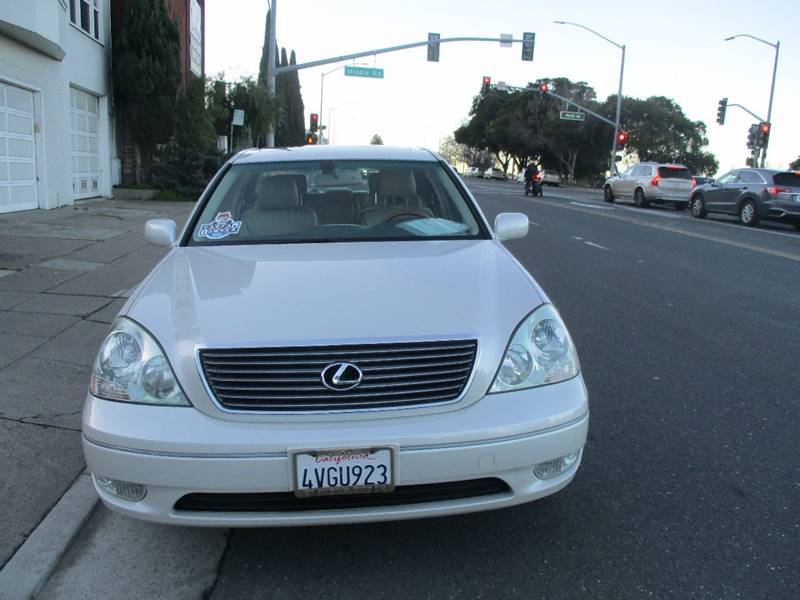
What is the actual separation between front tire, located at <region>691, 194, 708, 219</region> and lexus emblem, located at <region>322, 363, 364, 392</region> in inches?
875

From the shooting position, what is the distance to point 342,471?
2.50 metres

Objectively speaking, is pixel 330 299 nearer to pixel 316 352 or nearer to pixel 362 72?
pixel 316 352

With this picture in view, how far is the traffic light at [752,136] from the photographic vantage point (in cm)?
3471

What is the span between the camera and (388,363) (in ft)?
8.59

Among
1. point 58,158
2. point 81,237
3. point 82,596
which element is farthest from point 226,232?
point 58,158

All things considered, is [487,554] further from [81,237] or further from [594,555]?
[81,237]

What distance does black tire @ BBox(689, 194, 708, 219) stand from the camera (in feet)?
74.3

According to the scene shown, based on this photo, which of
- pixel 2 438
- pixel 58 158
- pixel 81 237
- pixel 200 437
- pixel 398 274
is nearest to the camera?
pixel 200 437

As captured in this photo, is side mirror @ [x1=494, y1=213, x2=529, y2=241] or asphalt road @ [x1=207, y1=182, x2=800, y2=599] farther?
side mirror @ [x1=494, y1=213, x2=529, y2=241]

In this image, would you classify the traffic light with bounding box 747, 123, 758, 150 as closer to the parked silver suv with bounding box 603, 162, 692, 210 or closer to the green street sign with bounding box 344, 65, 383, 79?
the parked silver suv with bounding box 603, 162, 692, 210

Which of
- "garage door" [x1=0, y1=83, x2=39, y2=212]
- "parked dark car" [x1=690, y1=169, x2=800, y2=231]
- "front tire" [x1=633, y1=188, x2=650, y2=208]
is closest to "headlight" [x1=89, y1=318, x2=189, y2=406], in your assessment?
"garage door" [x1=0, y1=83, x2=39, y2=212]

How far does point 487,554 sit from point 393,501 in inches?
21.3

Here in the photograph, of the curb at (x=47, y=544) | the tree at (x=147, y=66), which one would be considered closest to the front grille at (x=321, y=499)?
the curb at (x=47, y=544)

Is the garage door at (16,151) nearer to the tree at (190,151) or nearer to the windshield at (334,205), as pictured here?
the tree at (190,151)
